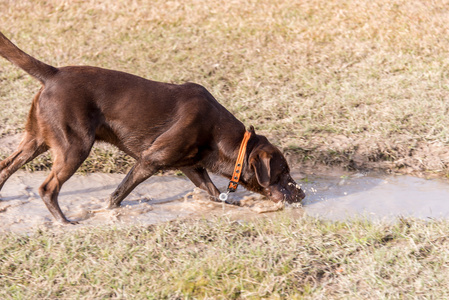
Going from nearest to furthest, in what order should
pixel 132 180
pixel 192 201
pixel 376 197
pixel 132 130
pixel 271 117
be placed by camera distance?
pixel 132 130
pixel 132 180
pixel 192 201
pixel 376 197
pixel 271 117

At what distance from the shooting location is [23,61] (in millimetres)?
4547

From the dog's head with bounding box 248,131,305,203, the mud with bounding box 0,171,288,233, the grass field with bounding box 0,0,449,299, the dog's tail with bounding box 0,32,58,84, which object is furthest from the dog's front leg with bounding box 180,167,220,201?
the dog's tail with bounding box 0,32,58,84

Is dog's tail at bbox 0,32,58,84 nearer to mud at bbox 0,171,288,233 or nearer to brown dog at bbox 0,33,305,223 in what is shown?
brown dog at bbox 0,33,305,223

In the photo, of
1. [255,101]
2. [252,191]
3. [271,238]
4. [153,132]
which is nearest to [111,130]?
[153,132]

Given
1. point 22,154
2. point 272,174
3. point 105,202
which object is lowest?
point 105,202

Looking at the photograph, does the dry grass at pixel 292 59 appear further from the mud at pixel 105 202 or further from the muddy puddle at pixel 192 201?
the mud at pixel 105 202

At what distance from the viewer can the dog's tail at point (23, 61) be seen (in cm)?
452

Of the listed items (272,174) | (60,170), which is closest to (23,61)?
(60,170)

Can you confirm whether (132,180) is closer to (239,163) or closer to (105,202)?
(105,202)

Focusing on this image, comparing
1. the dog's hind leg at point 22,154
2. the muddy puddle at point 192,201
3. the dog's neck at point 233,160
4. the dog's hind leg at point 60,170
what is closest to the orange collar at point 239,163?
the dog's neck at point 233,160

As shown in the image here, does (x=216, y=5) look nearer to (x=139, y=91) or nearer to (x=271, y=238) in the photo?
(x=139, y=91)

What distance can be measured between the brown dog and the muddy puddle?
200 millimetres

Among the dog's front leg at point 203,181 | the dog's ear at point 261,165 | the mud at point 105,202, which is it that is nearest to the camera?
the mud at point 105,202

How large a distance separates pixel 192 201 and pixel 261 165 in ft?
2.59
